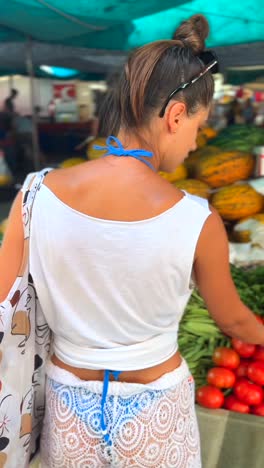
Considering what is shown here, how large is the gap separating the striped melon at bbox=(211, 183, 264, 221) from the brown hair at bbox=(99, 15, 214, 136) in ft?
7.16

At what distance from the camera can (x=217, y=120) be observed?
543cm

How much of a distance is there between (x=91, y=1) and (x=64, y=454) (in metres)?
2.45

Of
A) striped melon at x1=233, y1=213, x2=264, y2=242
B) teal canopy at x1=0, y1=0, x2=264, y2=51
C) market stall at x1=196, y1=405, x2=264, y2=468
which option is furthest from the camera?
striped melon at x1=233, y1=213, x2=264, y2=242

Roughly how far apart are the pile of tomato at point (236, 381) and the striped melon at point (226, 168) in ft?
4.86

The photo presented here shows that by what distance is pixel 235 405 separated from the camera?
2.07m

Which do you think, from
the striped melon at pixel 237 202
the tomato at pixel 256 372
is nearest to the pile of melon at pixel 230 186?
the striped melon at pixel 237 202

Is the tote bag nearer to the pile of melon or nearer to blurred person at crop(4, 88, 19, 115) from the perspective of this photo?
the pile of melon

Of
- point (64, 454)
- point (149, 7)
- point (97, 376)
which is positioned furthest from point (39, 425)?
point (149, 7)

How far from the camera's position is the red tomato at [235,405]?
80.5 inches

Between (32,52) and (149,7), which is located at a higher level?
(149,7)

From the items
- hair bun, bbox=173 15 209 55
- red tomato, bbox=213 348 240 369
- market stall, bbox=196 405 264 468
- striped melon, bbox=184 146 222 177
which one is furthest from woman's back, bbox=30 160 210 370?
striped melon, bbox=184 146 222 177

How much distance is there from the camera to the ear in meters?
1.09

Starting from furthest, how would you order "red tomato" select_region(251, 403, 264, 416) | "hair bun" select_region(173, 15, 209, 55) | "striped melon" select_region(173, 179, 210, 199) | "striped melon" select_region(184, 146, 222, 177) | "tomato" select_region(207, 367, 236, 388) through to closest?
"striped melon" select_region(184, 146, 222, 177)
"striped melon" select_region(173, 179, 210, 199)
"tomato" select_region(207, 367, 236, 388)
"red tomato" select_region(251, 403, 264, 416)
"hair bun" select_region(173, 15, 209, 55)

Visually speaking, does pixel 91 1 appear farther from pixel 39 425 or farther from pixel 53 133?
pixel 53 133
